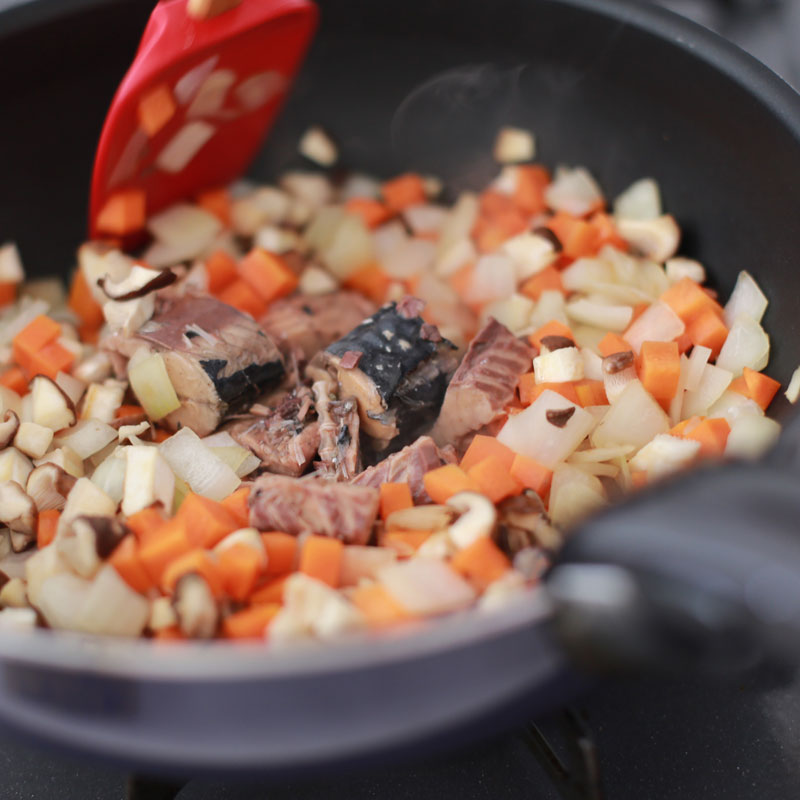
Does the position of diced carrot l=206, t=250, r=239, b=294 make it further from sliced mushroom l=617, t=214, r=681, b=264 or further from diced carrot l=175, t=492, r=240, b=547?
sliced mushroom l=617, t=214, r=681, b=264

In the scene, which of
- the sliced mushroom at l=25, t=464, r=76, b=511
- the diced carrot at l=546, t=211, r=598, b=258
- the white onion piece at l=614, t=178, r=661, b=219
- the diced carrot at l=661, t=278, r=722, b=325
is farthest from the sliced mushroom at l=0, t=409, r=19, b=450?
the white onion piece at l=614, t=178, r=661, b=219

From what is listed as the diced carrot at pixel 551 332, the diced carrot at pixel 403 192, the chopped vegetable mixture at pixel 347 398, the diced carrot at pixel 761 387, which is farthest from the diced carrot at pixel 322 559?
the diced carrot at pixel 403 192

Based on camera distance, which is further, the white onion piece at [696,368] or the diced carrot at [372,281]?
the diced carrot at [372,281]

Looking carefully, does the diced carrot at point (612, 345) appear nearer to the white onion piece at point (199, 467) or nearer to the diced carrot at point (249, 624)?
the white onion piece at point (199, 467)

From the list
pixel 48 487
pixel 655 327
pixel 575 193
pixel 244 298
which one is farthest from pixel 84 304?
pixel 655 327

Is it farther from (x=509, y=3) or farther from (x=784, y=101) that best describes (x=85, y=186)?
(x=784, y=101)

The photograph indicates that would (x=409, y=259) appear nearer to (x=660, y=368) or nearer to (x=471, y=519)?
(x=660, y=368)

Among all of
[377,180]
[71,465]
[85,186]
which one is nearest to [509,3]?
[377,180]
